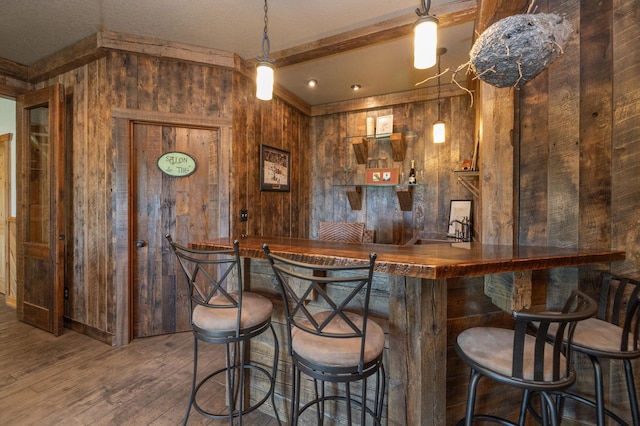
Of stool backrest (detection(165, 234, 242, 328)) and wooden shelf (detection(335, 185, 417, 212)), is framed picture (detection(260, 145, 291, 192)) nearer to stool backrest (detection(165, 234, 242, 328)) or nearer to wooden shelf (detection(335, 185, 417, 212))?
wooden shelf (detection(335, 185, 417, 212))

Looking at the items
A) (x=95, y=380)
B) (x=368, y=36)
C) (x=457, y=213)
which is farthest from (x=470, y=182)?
(x=95, y=380)

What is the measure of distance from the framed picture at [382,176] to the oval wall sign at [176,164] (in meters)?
2.25

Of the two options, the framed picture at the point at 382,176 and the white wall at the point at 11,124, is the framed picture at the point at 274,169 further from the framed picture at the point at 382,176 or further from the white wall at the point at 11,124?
the white wall at the point at 11,124

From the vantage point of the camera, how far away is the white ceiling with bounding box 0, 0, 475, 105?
217 centimetres

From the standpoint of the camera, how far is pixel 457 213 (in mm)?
3404

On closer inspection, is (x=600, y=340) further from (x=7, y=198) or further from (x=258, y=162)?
(x=7, y=198)

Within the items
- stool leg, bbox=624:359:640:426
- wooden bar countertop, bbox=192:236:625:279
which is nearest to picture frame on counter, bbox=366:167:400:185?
wooden bar countertop, bbox=192:236:625:279

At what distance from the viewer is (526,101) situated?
5.70 ft

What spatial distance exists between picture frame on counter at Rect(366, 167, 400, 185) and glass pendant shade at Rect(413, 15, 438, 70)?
2408 mm

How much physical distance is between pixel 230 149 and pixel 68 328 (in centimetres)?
255

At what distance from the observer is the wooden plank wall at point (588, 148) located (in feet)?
4.58

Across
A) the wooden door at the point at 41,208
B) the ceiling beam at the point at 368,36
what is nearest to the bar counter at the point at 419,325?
the ceiling beam at the point at 368,36

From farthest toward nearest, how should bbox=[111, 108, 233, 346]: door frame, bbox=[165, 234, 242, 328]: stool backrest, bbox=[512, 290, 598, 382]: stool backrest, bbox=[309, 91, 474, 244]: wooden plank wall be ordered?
bbox=[309, 91, 474, 244]: wooden plank wall
bbox=[111, 108, 233, 346]: door frame
bbox=[165, 234, 242, 328]: stool backrest
bbox=[512, 290, 598, 382]: stool backrest

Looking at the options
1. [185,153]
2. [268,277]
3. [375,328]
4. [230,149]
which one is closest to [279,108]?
[230,149]
